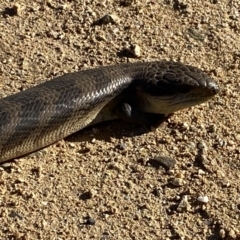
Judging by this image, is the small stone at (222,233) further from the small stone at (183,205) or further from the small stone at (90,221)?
the small stone at (90,221)

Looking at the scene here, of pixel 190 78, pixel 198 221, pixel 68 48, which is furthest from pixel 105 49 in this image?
pixel 198 221

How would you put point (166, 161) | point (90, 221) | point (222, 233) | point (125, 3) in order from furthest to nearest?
point (125, 3) < point (166, 161) < point (90, 221) < point (222, 233)

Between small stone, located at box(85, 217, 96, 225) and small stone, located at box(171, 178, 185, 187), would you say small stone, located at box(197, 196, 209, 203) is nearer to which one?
small stone, located at box(171, 178, 185, 187)

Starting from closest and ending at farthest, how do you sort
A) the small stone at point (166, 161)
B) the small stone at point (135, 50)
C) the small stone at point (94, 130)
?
the small stone at point (166, 161) → the small stone at point (94, 130) → the small stone at point (135, 50)

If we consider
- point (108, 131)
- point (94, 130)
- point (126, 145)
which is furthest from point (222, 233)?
point (94, 130)

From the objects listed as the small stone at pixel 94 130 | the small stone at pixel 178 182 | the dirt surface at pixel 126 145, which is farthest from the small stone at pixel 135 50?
the small stone at pixel 178 182

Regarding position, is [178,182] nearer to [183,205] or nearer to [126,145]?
[183,205]

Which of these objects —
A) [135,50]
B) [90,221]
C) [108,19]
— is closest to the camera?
[90,221]

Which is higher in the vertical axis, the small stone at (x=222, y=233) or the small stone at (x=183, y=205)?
the small stone at (x=222, y=233)
